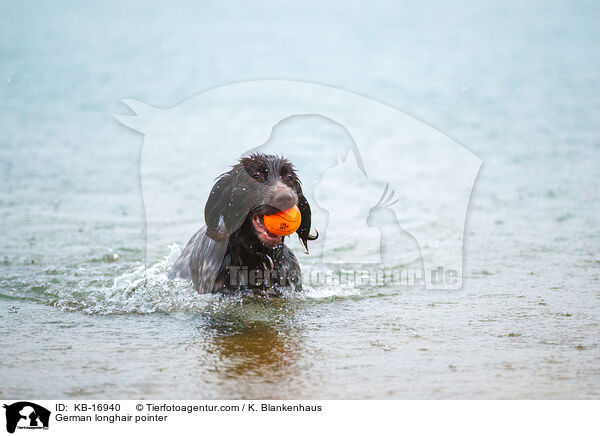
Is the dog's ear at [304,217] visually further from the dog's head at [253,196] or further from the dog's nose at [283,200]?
the dog's nose at [283,200]

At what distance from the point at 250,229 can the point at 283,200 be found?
467 mm

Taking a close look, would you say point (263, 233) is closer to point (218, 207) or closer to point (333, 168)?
point (218, 207)

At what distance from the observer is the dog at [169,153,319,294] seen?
15.5 ft

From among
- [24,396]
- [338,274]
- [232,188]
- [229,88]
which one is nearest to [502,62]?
[229,88]

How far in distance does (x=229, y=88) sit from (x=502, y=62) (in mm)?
5319

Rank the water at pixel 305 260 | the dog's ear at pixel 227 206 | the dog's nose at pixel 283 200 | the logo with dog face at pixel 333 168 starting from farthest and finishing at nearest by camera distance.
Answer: the logo with dog face at pixel 333 168
the dog's ear at pixel 227 206
the dog's nose at pixel 283 200
the water at pixel 305 260

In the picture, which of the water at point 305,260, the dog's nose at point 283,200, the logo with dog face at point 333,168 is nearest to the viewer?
the water at point 305,260

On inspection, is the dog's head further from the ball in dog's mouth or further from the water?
the water

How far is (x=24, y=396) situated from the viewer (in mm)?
3361

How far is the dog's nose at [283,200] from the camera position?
4555 mm
